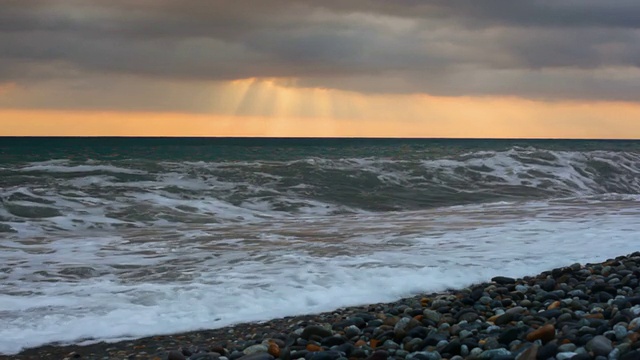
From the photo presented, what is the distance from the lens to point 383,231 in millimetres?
9867

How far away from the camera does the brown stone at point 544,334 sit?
389 centimetres

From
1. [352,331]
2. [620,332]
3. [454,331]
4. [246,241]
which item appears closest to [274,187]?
[246,241]

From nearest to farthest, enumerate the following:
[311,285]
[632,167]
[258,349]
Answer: [258,349]
[311,285]
[632,167]

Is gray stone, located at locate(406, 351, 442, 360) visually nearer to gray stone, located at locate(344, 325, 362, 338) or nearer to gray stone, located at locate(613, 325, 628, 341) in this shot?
gray stone, located at locate(344, 325, 362, 338)

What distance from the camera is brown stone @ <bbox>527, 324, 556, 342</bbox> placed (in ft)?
12.8

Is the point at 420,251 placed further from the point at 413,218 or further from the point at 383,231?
the point at 413,218

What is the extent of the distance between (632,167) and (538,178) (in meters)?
6.33

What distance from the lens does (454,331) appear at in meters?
4.34

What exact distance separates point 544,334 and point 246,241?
5.57 meters

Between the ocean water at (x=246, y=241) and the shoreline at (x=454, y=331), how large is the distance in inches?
10.8

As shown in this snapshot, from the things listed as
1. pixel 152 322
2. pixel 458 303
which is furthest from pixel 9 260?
pixel 458 303

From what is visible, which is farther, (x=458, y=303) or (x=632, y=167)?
(x=632, y=167)

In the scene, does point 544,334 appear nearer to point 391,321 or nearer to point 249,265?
point 391,321

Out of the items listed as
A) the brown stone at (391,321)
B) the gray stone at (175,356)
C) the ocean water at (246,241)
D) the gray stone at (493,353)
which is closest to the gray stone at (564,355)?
the gray stone at (493,353)
